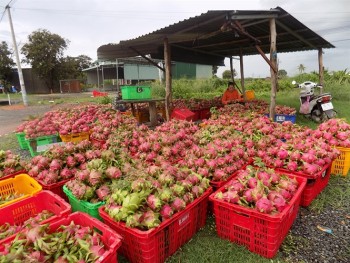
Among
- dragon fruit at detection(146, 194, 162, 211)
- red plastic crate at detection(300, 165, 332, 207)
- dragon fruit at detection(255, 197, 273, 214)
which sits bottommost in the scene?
red plastic crate at detection(300, 165, 332, 207)

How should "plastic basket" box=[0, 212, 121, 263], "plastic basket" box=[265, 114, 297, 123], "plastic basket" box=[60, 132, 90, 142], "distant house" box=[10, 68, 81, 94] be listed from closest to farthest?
1. "plastic basket" box=[0, 212, 121, 263]
2. "plastic basket" box=[60, 132, 90, 142]
3. "plastic basket" box=[265, 114, 297, 123]
4. "distant house" box=[10, 68, 81, 94]

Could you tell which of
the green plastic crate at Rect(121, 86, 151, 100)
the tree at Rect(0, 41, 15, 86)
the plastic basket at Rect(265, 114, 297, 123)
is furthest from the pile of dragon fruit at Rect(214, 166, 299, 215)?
the tree at Rect(0, 41, 15, 86)

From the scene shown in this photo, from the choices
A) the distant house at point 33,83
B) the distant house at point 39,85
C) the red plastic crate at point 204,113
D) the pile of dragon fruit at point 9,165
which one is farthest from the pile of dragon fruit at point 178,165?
the distant house at point 33,83

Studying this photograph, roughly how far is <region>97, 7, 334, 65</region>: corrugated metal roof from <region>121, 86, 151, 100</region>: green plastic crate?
136 cm

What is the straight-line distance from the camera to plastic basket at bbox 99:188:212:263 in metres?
1.99

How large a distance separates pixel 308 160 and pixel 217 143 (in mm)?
1193

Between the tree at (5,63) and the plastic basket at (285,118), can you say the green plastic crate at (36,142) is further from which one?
the tree at (5,63)

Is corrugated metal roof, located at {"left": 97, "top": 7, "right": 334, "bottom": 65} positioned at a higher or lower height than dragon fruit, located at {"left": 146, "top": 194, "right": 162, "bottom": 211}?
higher

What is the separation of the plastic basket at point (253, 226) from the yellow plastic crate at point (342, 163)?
1781mm

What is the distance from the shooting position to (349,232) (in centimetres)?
267

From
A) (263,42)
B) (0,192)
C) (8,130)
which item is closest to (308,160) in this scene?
(0,192)

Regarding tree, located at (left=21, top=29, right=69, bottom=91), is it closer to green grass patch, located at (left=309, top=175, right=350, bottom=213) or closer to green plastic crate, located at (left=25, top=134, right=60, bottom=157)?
green plastic crate, located at (left=25, top=134, right=60, bottom=157)

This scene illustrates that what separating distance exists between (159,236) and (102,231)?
48 cm

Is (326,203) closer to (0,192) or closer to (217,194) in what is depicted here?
(217,194)
